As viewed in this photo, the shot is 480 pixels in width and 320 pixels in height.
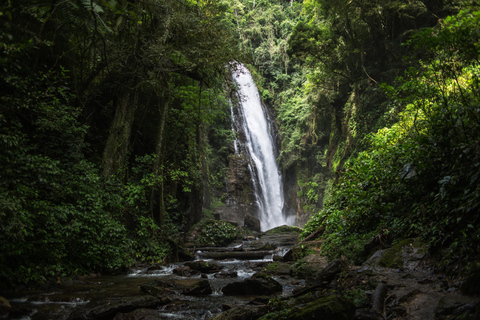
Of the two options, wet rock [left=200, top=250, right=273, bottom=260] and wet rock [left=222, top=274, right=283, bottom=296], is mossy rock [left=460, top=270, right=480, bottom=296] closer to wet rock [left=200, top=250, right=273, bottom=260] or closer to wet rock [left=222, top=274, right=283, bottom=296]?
wet rock [left=222, top=274, right=283, bottom=296]

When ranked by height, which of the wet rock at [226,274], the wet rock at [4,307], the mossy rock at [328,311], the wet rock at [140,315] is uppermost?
the wet rock at [4,307]

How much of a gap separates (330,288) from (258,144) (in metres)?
23.6

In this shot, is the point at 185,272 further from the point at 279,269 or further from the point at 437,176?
the point at 437,176

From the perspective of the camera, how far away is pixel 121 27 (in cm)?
870

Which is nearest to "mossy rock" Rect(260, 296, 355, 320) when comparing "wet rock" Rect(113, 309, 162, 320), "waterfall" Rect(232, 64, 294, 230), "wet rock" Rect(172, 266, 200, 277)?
"wet rock" Rect(113, 309, 162, 320)

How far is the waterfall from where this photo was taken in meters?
25.7

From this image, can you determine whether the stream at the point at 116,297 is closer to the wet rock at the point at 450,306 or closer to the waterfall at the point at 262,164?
the wet rock at the point at 450,306

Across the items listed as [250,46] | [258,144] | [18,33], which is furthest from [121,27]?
[250,46]

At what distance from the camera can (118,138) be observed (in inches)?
344

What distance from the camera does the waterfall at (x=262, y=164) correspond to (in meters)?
25.7

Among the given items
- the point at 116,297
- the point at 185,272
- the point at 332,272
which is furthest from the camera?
the point at 185,272

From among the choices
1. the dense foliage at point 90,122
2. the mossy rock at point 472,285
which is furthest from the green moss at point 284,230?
the mossy rock at point 472,285

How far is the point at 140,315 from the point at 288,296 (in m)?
2.12

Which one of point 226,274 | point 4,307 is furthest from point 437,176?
point 4,307
